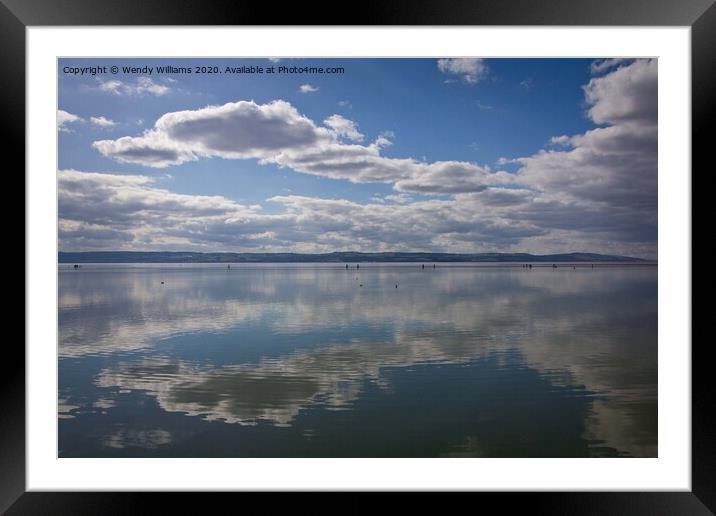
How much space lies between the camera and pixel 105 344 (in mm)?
6746

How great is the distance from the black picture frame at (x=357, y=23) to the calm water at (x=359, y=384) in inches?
41.3

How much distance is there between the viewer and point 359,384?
4.68 meters

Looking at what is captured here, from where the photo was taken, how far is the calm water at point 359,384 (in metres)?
3.35

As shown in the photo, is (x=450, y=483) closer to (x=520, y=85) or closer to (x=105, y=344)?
(x=105, y=344)

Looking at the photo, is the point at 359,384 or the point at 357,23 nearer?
the point at 357,23

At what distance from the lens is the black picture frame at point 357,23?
2105mm

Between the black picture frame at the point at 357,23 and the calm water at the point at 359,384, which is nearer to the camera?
the black picture frame at the point at 357,23

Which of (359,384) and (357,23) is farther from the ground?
(357,23)

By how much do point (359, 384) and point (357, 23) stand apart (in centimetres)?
336

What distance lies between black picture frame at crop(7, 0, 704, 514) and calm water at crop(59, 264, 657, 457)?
3.45 feet

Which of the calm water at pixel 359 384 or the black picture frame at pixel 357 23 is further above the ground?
the black picture frame at pixel 357 23

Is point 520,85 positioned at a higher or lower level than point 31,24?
higher

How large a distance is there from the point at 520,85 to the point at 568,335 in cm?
1989

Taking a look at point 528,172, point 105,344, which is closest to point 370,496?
point 105,344
